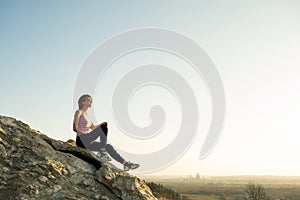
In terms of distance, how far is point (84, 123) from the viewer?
995cm

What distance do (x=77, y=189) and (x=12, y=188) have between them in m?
1.50

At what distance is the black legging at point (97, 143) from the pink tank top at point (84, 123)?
11.0 inches

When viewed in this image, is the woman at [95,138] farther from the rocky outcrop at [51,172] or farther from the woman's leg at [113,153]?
the rocky outcrop at [51,172]

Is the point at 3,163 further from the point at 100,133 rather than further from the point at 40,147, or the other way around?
the point at 100,133

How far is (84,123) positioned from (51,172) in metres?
2.52

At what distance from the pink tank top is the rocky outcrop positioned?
105 cm

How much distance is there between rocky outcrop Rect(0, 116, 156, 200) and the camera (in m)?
7.26

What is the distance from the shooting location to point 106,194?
26.2 ft

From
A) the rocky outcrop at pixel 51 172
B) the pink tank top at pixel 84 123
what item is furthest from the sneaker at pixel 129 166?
the pink tank top at pixel 84 123

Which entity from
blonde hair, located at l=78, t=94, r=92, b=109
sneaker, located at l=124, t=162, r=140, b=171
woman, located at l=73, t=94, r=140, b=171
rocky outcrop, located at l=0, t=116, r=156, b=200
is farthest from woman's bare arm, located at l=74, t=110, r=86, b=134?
sneaker, located at l=124, t=162, r=140, b=171

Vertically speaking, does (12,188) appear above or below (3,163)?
below

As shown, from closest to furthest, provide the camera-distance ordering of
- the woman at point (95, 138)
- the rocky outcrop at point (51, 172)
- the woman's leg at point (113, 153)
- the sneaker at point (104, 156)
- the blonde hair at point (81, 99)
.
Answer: the rocky outcrop at point (51, 172), the sneaker at point (104, 156), the woman at point (95, 138), the woman's leg at point (113, 153), the blonde hair at point (81, 99)

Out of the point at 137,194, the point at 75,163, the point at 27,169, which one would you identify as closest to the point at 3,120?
the point at 27,169

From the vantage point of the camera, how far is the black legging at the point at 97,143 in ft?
31.3
